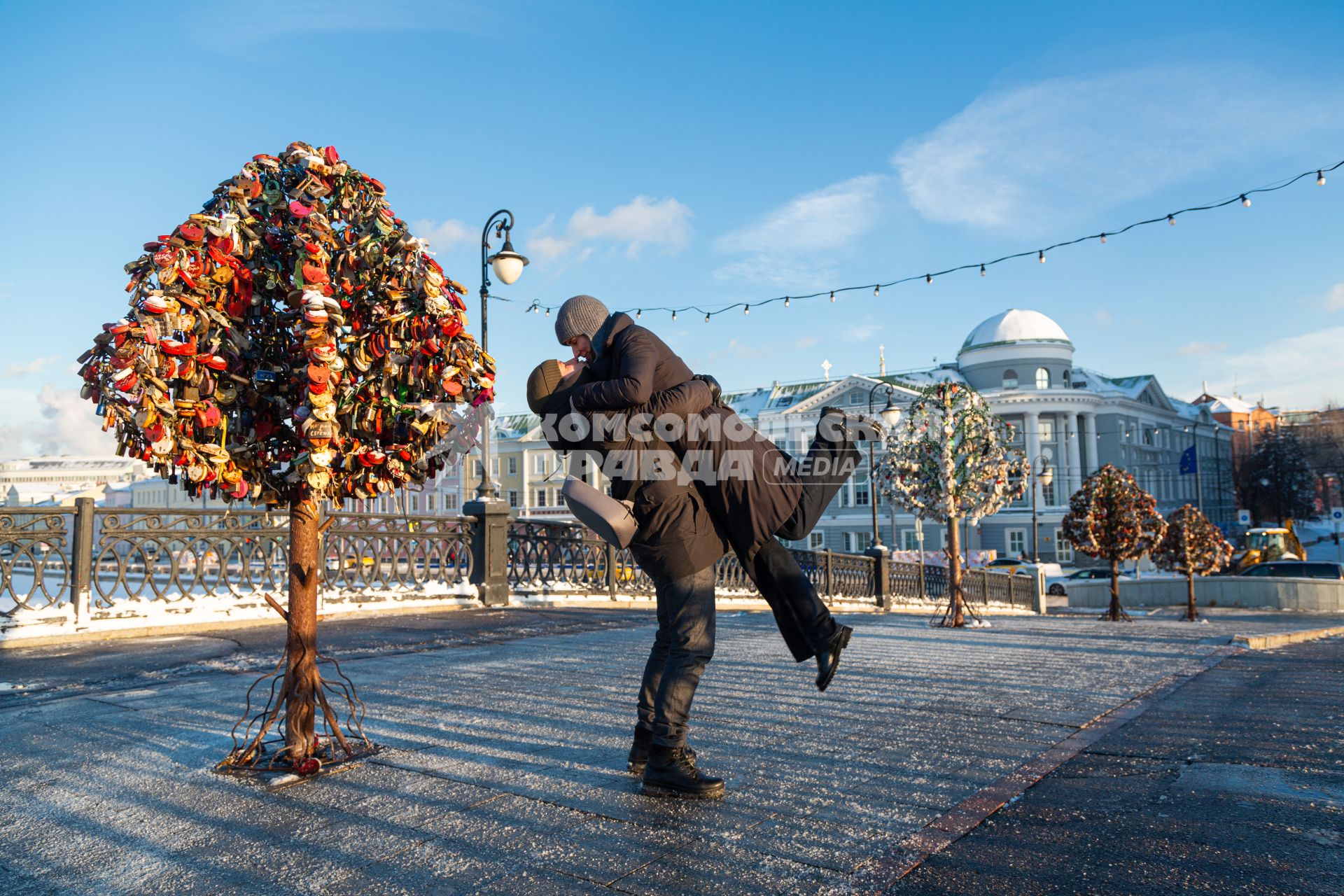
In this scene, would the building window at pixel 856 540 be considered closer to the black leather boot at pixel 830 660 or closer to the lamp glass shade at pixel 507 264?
the lamp glass shade at pixel 507 264

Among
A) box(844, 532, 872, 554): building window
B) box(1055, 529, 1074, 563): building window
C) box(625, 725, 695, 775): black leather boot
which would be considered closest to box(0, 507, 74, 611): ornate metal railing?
box(625, 725, 695, 775): black leather boot

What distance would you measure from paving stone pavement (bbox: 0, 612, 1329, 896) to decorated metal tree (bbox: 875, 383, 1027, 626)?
8428 mm

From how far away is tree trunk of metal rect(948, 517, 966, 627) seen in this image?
14.1m

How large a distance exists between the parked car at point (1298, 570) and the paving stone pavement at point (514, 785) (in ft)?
107

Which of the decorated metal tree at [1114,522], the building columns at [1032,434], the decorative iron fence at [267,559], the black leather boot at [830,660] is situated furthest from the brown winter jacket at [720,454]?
the building columns at [1032,434]

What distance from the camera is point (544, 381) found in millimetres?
3607

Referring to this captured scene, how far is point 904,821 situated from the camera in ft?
10.2

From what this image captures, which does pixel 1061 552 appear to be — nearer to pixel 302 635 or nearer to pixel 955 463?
pixel 955 463

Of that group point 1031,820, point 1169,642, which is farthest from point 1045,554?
point 1031,820

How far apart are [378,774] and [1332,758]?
4246mm

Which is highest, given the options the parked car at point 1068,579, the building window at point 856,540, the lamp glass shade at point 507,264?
the lamp glass shade at point 507,264

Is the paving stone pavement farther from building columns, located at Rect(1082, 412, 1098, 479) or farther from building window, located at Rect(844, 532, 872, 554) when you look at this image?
building columns, located at Rect(1082, 412, 1098, 479)

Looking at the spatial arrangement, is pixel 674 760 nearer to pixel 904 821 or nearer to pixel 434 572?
pixel 904 821

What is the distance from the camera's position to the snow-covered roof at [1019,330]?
59.2 meters
